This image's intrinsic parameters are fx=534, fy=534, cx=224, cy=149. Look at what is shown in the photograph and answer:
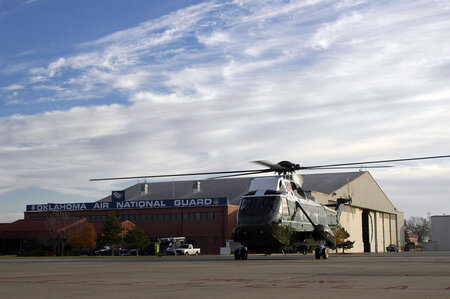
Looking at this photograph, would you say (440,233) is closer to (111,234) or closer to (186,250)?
(186,250)

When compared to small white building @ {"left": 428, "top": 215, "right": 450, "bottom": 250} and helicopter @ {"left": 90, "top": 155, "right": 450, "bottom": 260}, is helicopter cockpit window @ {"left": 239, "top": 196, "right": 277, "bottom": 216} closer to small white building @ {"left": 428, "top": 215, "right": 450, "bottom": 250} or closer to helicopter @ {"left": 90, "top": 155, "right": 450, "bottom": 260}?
helicopter @ {"left": 90, "top": 155, "right": 450, "bottom": 260}

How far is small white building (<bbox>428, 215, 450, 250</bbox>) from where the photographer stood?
122 m

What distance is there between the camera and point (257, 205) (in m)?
29.8

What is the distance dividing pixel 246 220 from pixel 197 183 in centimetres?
6442

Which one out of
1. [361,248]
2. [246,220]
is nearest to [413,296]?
[246,220]

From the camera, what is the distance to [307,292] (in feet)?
34.1

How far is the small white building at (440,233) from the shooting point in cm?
12212

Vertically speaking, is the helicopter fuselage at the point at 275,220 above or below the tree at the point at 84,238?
above

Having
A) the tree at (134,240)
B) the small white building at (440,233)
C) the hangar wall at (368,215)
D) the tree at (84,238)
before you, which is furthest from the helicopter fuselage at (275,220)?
the small white building at (440,233)

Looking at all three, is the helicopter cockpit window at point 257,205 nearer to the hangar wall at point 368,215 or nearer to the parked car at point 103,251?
the parked car at point 103,251

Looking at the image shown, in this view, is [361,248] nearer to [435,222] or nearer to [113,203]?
[435,222]

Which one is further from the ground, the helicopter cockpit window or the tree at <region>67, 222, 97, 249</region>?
the helicopter cockpit window

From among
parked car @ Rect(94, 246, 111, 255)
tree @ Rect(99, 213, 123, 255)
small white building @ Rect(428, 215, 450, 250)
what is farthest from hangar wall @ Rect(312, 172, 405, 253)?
parked car @ Rect(94, 246, 111, 255)

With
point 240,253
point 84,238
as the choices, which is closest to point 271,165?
point 240,253
